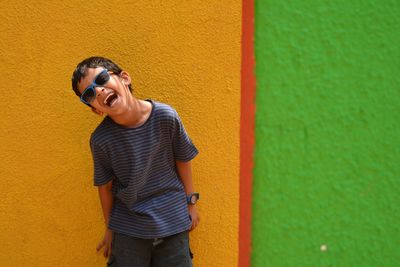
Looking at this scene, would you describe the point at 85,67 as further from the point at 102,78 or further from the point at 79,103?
the point at 79,103

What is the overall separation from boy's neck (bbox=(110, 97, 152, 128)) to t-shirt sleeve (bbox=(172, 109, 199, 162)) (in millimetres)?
111

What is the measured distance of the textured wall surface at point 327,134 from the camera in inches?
77.9

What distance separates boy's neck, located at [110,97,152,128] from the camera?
163 centimetres

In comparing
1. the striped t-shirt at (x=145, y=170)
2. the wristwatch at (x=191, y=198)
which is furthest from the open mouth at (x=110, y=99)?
the wristwatch at (x=191, y=198)

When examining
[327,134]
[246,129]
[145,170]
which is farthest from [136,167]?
[327,134]

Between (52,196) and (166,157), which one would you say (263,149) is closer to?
(166,157)

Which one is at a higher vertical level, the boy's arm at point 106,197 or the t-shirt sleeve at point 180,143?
the t-shirt sleeve at point 180,143

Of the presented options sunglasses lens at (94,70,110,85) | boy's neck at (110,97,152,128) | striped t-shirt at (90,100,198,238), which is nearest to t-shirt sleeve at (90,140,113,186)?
striped t-shirt at (90,100,198,238)

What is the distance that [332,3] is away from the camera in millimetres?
1971

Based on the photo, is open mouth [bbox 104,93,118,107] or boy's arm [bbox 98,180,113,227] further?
boy's arm [bbox 98,180,113,227]

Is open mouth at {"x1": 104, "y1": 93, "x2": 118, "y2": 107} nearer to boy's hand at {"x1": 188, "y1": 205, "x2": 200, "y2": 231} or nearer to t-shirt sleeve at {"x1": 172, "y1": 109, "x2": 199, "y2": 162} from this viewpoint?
t-shirt sleeve at {"x1": 172, "y1": 109, "x2": 199, "y2": 162}

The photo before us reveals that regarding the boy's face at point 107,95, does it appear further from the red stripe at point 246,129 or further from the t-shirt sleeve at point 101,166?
the red stripe at point 246,129

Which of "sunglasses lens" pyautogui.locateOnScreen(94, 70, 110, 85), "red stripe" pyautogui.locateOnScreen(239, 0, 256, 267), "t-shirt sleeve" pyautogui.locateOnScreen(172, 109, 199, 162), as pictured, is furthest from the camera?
"red stripe" pyautogui.locateOnScreen(239, 0, 256, 267)

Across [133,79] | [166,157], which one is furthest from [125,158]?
[133,79]
